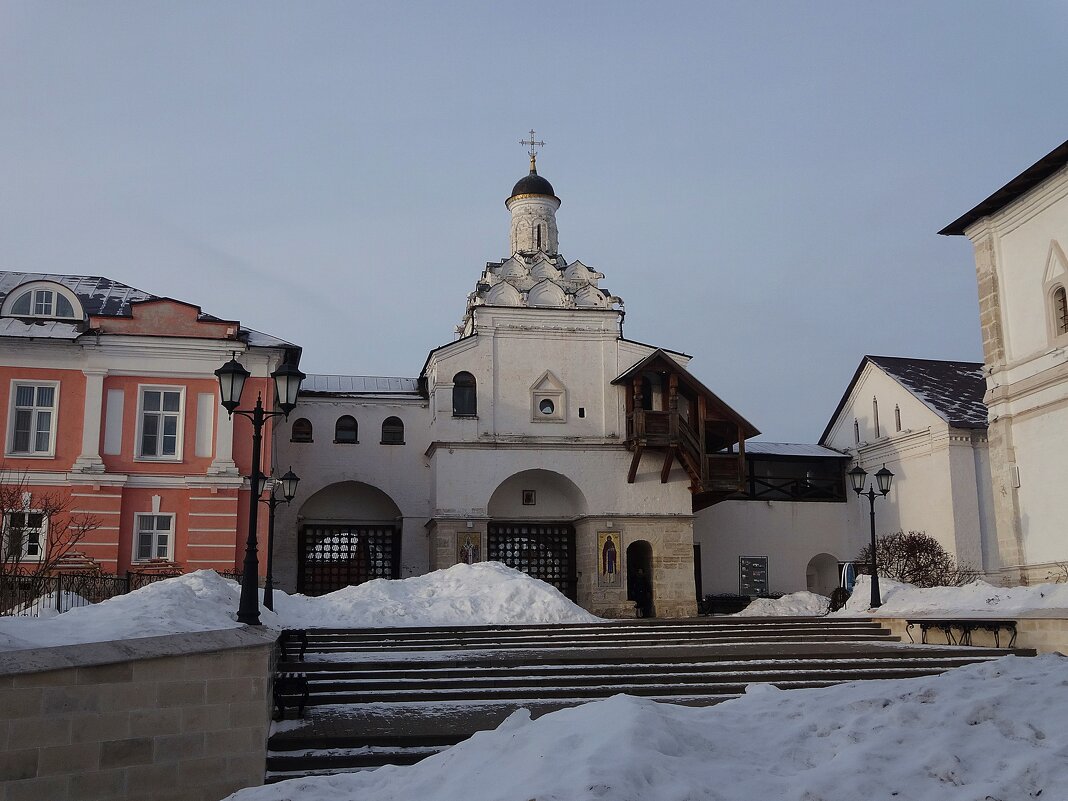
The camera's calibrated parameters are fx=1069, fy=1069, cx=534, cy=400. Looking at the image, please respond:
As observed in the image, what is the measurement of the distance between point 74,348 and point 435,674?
1749 cm

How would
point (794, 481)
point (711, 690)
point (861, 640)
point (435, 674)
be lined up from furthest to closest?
point (794, 481) → point (861, 640) → point (435, 674) → point (711, 690)

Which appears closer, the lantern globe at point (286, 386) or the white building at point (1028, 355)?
the lantern globe at point (286, 386)

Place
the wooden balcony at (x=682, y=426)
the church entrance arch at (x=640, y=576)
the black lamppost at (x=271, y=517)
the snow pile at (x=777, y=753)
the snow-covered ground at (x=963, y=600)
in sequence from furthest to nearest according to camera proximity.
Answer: the church entrance arch at (x=640, y=576)
the wooden balcony at (x=682, y=426)
the black lamppost at (x=271, y=517)
the snow-covered ground at (x=963, y=600)
the snow pile at (x=777, y=753)

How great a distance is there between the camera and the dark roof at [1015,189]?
21516mm

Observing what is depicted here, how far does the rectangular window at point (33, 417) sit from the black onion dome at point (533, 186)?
19521 millimetres

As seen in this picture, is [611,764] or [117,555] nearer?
[611,764]

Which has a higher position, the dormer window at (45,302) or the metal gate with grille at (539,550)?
the dormer window at (45,302)

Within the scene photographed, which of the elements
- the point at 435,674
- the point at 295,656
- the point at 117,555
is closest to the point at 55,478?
the point at 117,555

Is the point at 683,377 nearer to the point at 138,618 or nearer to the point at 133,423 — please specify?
the point at 133,423

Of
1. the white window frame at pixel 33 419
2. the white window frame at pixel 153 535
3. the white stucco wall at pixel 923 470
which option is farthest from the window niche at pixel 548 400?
the white window frame at pixel 33 419

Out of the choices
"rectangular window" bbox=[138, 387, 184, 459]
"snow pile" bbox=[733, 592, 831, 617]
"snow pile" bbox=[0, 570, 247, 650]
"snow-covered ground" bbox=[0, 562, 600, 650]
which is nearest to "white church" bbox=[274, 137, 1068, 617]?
"snow pile" bbox=[733, 592, 831, 617]

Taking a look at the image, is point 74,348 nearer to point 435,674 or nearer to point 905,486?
point 435,674

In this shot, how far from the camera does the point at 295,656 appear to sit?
1575 cm

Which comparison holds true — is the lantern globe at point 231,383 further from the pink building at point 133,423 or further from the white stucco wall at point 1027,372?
the white stucco wall at point 1027,372
